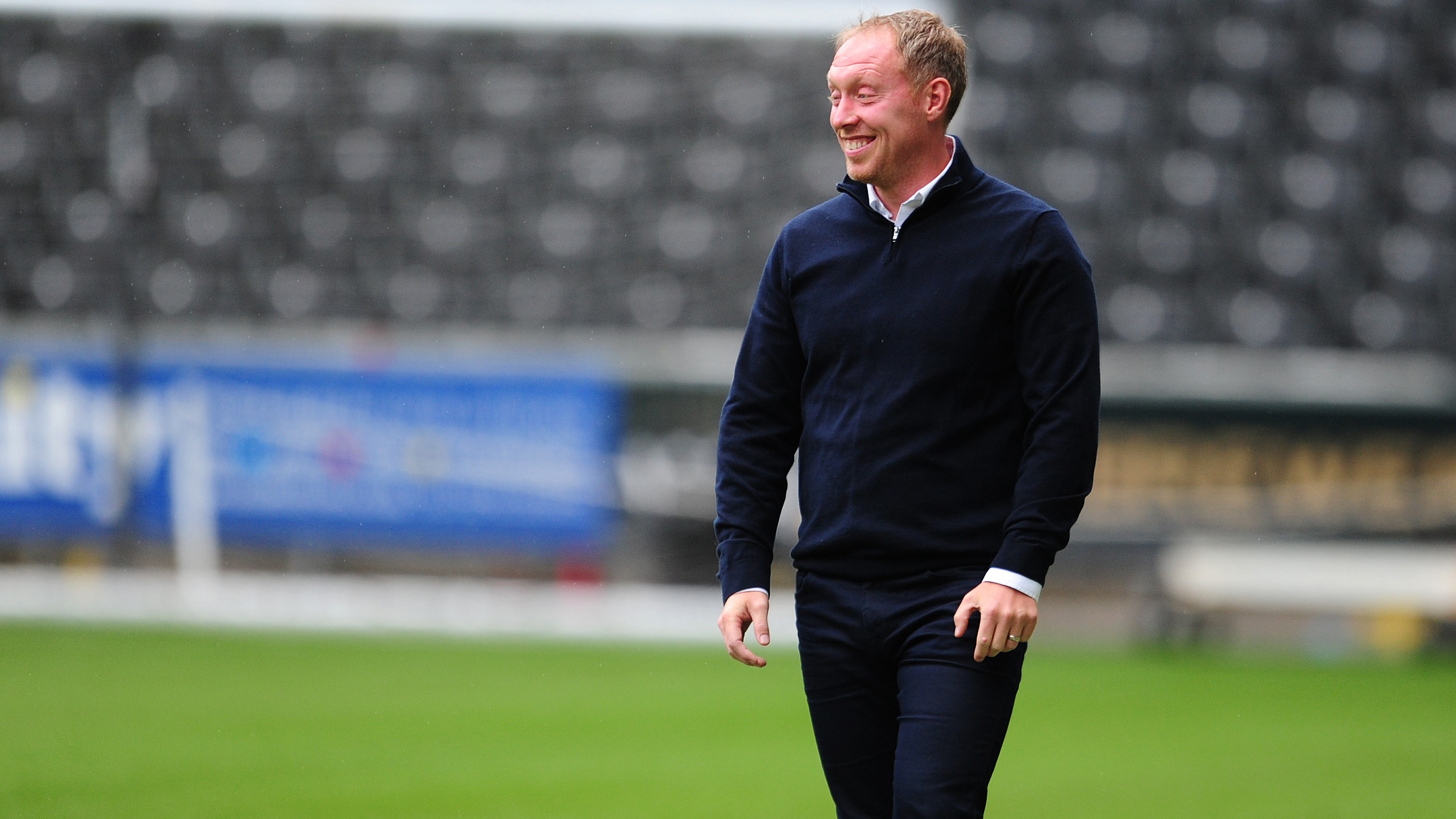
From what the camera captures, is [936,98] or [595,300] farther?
[595,300]

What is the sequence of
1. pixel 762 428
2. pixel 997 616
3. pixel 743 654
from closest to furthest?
pixel 997 616
pixel 743 654
pixel 762 428

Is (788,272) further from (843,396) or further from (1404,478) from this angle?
(1404,478)

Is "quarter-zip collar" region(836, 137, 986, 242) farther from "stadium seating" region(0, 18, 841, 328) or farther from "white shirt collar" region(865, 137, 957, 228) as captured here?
"stadium seating" region(0, 18, 841, 328)

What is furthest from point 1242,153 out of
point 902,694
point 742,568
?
point 902,694

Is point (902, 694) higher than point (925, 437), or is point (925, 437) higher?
point (925, 437)

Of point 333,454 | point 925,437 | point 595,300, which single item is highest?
point 595,300

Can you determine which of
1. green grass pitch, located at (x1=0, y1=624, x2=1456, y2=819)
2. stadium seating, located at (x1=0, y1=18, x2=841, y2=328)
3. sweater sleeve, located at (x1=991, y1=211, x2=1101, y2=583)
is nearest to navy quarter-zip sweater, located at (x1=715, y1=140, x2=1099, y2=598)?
sweater sleeve, located at (x1=991, y1=211, x2=1101, y2=583)

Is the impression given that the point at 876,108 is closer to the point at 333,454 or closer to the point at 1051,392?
the point at 1051,392

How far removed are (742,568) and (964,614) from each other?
372 mm

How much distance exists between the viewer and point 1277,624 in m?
14.8

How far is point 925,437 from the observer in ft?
7.48

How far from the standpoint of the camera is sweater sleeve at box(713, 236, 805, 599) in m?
2.45

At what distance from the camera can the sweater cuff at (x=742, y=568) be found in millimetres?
2414

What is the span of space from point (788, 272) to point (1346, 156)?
665 inches
